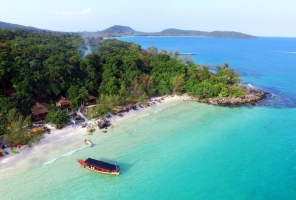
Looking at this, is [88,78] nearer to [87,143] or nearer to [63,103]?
[63,103]

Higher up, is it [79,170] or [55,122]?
[55,122]

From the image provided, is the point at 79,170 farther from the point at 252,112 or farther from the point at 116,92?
the point at 252,112

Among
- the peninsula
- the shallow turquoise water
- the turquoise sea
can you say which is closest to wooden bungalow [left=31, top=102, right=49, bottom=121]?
the peninsula

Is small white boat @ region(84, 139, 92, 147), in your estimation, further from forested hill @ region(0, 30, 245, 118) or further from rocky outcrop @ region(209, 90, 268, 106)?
rocky outcrop @ region(209, 90, 268, 106)

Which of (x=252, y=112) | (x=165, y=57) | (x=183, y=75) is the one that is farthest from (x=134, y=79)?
(x=252, y=112)

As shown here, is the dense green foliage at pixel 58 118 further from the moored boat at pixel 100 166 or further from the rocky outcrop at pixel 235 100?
the rocky outcrop at pixel 235 100

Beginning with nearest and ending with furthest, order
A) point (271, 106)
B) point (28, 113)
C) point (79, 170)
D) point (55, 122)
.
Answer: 1. point (79, 170)
2. point (55, 122)
3. point (28, 113)
4. point (271, 106)

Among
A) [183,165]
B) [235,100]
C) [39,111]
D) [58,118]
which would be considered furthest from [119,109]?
[235,100]

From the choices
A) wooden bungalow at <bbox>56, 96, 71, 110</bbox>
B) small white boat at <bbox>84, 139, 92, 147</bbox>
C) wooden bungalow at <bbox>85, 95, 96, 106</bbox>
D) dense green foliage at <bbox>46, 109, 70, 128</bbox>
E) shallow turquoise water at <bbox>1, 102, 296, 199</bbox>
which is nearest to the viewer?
shallow turquoise water at <bbox>1, 102, 296, 199</bbox>
